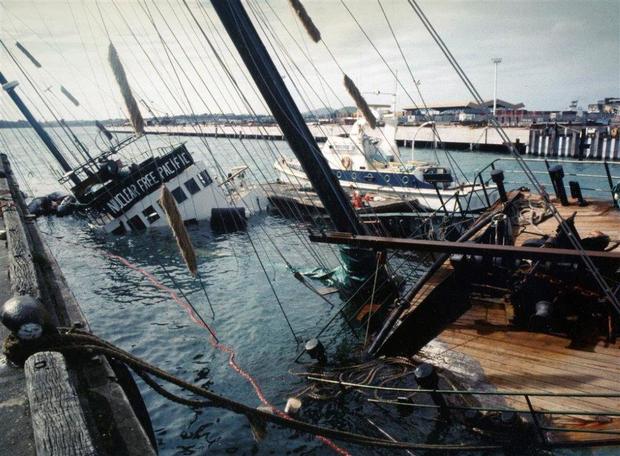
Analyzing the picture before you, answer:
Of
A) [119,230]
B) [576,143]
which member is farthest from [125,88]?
[576,143]

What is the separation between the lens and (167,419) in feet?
32.3

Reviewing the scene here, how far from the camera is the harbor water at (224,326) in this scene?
8711 millimetres

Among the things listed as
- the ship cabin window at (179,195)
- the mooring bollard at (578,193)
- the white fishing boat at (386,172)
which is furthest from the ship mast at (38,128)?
the mooring bollard at (578,193)

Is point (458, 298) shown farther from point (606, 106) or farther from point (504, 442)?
point (606, 106)

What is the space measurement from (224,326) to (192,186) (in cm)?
1816

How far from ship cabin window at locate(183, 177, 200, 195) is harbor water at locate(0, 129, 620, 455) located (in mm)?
2952

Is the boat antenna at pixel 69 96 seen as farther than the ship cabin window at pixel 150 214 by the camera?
No

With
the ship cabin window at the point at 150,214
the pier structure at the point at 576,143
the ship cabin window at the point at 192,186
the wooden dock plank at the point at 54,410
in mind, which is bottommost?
the ship cabin window at the point at 150,214

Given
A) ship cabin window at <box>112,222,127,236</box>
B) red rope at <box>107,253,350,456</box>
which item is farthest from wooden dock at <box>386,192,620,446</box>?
ship cabin window at <box>112,222,127,236</box>

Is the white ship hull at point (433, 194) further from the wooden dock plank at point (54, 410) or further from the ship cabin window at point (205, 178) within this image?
the wooden dock plank at point (54, 410)

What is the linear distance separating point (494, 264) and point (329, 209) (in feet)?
14.0

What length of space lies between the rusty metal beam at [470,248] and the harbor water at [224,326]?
326 centimetres

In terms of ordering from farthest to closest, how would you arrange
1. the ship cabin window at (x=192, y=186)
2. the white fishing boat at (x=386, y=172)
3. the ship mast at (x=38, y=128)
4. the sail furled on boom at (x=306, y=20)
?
the ship mast at (x=38, y=128)
the ship cabin window at (x=192, y=186)
the white fishing boat at (x=386, y=172)
the sail furled on boom at (x=306, y=20)

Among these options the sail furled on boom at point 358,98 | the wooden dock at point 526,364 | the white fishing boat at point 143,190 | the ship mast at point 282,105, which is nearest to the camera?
the wooden dock at point 526,364
